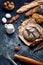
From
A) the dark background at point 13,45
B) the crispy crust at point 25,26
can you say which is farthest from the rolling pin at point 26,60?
the crispy crust at point 25,26

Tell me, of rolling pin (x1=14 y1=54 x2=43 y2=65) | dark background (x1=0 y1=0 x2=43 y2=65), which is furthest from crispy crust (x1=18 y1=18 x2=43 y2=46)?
rolling pin (x1=14 y1=54 x2=43 y2=65)

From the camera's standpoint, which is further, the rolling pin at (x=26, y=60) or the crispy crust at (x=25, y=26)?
the crispy crust at (x=25, y=26)

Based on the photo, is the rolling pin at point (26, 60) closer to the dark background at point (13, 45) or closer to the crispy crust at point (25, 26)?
the dark background at point (13, 45)

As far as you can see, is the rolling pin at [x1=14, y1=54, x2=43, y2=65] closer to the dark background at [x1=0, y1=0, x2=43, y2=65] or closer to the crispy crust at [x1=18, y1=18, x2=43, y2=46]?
the dark background at [x1=0, y1=0, x2=43, y2=65]

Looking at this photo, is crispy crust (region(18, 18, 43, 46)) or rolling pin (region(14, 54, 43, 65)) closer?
rolling pin (region(14, 54, 43, 65))

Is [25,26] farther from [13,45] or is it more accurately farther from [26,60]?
[26,60]

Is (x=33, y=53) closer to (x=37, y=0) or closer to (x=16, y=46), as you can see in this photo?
(x=16, y=46)

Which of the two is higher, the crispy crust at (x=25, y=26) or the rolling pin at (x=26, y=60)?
the crispy crust at (x=25, y=26)

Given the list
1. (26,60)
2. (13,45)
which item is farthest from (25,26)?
(26,60)

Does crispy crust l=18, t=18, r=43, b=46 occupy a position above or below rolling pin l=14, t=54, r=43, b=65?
above

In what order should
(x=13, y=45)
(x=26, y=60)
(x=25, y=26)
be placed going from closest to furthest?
(x=26, y=60)
(x=13, y=45)
(x=25, y=26)

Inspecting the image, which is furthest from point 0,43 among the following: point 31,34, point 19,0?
point 19,0
